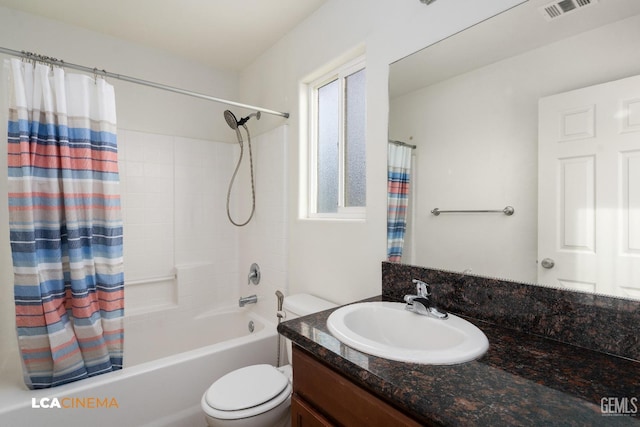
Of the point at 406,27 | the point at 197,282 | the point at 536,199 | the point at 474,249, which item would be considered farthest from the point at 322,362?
the point at 197,282

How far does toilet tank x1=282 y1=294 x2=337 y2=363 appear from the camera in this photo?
166cm

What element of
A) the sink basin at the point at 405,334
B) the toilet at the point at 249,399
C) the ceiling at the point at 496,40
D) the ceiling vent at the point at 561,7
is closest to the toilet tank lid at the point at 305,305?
the toilet at the point at 249,399

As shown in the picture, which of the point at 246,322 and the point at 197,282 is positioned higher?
the point at 197,282

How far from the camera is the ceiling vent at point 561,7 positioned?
0.91m

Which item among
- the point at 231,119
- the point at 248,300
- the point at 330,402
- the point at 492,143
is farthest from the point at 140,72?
the point at 330,402

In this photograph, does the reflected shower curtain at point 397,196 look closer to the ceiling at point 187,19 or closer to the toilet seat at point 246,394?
the toilet seat at point 246,394

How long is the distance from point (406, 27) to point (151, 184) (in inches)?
82.3

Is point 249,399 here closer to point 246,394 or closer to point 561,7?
point 246,394

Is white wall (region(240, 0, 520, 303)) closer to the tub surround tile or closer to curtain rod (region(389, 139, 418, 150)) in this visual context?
curtain rod (region(389, 139, 418, 150))

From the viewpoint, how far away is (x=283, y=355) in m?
1.94

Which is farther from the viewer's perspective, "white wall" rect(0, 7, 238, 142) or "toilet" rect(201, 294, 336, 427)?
"white wall" rect(0, 7, 238, 142)

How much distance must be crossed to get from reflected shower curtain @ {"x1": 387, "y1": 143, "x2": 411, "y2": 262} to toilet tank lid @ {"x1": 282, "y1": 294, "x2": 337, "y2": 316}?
1.64ft

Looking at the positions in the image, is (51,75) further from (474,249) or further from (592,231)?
(592,231)

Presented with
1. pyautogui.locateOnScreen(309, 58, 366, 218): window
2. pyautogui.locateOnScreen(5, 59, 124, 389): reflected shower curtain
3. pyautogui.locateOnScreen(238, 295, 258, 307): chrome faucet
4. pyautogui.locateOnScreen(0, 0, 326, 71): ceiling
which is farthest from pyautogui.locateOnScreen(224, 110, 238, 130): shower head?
→ pyautogui.locateOnScreen(238, 295, 258, 307): chrome faucet
